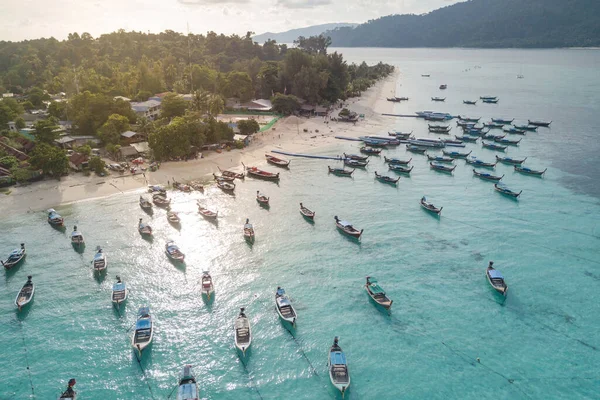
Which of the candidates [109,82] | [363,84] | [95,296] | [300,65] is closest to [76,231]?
[95,296]

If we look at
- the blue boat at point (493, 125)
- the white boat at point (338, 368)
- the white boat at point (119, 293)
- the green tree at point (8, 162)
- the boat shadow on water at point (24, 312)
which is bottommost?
the white boat at point (338, 368)

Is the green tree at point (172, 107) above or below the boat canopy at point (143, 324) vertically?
above

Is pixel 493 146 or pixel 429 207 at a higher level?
pixel 493 146

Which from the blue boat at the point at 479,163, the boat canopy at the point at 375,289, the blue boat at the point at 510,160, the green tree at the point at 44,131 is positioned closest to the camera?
the boat canopy at the point at 375,289

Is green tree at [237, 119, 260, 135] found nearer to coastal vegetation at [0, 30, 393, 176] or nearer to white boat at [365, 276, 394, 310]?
coastal vegetation at [0, 30, 393, 176]

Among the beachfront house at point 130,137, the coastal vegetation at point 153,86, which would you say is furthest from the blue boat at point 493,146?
the beachfront house at point 130,137

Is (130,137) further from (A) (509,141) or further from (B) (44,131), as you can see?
(A) (509,141)

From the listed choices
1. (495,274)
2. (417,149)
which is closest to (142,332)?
(495,274)

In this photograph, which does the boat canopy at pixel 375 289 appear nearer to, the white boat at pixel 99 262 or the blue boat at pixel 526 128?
the white boat at pixel 99 262
